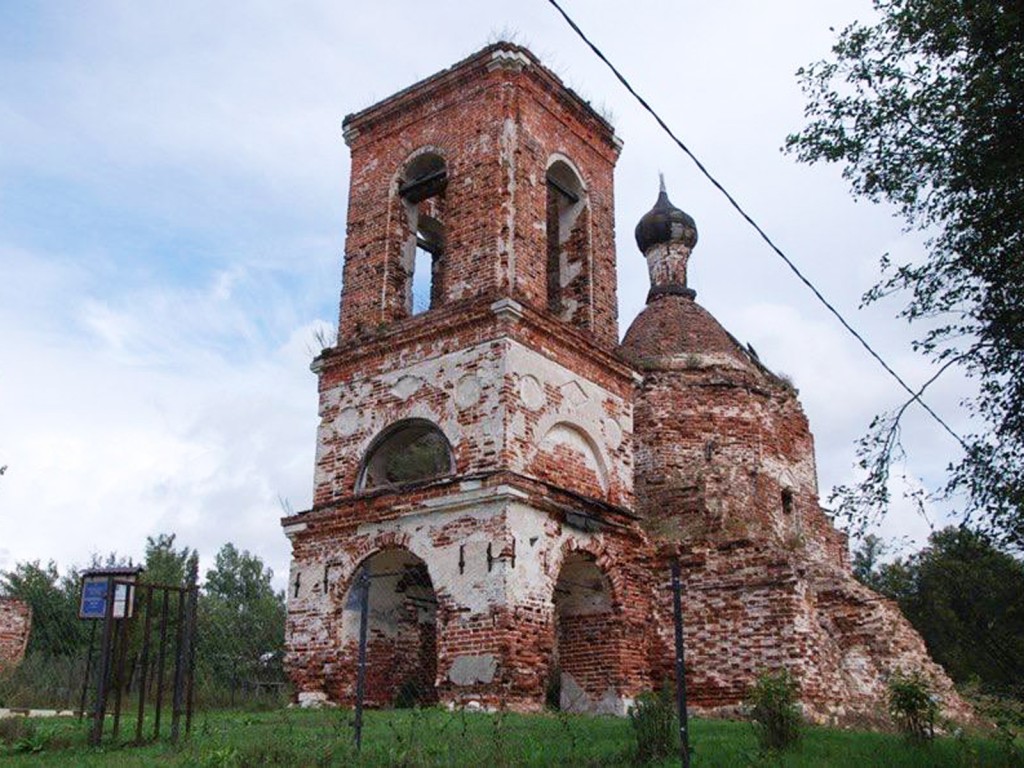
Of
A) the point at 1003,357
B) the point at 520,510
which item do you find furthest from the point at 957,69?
the point at 520,510

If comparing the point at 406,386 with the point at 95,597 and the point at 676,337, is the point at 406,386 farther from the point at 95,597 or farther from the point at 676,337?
the point at 676,337

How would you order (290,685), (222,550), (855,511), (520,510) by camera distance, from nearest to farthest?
(855,511) < (520,510) < (290,685) < (222,550)

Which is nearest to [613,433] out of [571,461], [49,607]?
[571,461]

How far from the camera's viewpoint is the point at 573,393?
1342 cm

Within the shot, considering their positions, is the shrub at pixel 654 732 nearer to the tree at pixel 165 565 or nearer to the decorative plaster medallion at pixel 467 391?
the decorative plaster medallion at pixel 467 391

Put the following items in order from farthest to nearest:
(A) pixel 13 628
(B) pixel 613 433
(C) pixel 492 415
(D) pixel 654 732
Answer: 1. (A) pixel 13 628
2. (B) pixel 613 433
3. (C) pixel 492 415
4. (D) pixel 654 732

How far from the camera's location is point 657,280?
1925 centimetres

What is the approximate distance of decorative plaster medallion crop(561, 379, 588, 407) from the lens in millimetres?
13266

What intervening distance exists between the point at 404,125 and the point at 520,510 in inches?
261

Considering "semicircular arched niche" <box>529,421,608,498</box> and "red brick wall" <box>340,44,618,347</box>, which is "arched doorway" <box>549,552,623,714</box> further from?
"red brick wall" <box>340,44,618,347</box>

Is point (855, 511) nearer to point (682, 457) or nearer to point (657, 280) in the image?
point (682, 457)

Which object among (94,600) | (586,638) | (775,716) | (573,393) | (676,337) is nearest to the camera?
(775,716)

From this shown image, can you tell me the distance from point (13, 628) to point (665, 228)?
50.9 feet

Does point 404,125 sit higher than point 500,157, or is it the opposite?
point 404,125
